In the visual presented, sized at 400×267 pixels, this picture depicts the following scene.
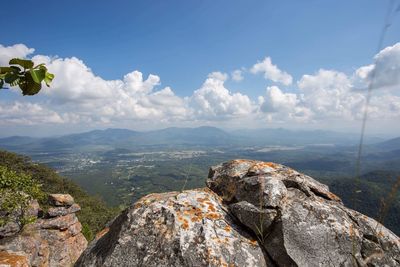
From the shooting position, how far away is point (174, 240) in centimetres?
560

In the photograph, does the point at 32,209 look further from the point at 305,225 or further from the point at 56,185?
the point at 56,185

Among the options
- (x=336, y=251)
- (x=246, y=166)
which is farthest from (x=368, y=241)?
(x=246, y=166)

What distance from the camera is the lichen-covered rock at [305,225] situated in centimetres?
564

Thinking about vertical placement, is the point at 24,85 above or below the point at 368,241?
above

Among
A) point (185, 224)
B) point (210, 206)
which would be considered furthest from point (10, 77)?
point (210, 206)

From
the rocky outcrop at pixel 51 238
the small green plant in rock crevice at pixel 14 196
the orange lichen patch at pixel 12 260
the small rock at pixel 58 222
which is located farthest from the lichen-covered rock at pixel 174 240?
the small rock at pixel 58 222

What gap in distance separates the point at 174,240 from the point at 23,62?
4.46 metres

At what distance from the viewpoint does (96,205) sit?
222ft

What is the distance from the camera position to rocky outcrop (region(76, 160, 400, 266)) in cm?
548

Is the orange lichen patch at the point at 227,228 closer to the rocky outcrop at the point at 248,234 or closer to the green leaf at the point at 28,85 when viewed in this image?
the rocky outcrop at the point at 248,234

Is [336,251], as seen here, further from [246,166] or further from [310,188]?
[246,166]

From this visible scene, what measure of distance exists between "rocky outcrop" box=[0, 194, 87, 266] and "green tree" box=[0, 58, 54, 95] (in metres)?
17.1

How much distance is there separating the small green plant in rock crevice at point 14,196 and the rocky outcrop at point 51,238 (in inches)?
41.4

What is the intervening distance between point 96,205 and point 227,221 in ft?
228
